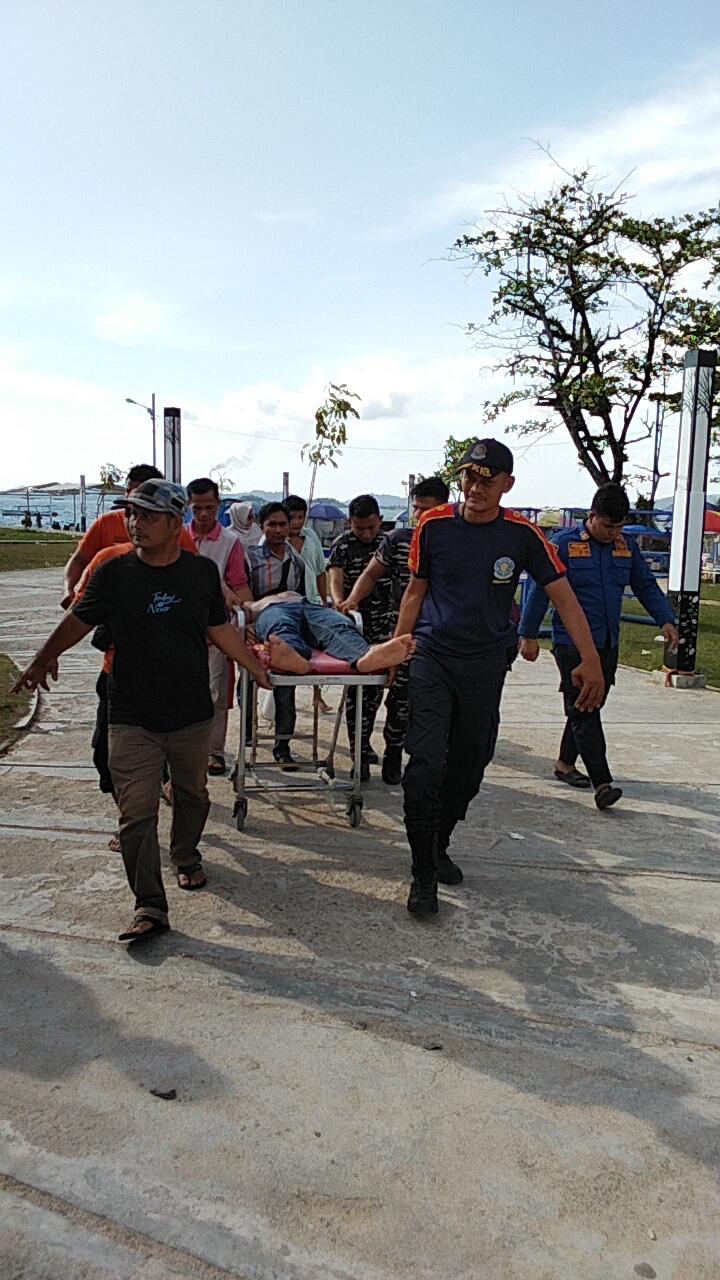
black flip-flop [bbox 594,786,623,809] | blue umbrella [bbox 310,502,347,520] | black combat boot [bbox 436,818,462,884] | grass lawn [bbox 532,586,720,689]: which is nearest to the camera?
black combat boot [bbox 436,818,462,884]

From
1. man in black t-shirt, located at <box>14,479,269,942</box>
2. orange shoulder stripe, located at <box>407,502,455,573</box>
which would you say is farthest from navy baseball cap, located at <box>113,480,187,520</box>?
orange shoulder stripe, located at <box>407,502,455,573</box>

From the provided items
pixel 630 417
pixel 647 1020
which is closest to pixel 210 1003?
pixel 647 1020

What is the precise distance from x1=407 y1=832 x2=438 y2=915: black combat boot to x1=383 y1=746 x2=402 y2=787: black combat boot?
2.10 m

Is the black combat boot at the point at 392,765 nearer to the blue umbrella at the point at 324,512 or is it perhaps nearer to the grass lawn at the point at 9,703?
the grass lawn at the point at 9,703

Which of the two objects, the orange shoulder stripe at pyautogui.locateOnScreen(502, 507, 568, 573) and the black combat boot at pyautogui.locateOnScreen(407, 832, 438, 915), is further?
the orange shoulder stripe at pyautogui.locateOnScreen(502, 507, 568, 573)

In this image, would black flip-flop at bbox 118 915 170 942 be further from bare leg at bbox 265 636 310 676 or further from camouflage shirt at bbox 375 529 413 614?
camouflage shirt at bbox 375 529 413 614

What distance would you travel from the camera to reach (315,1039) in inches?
126

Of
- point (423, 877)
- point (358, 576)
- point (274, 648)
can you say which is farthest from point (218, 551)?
point (423, 877)

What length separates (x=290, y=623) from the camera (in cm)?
547

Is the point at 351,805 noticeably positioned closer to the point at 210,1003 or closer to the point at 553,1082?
the point at 210,1003

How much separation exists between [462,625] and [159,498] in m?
1.40

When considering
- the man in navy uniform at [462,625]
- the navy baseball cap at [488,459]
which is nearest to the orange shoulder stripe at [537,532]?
the man in navy uniform at [462,625]

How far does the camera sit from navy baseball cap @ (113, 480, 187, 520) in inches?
153

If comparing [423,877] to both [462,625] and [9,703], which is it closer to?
[462,625]
